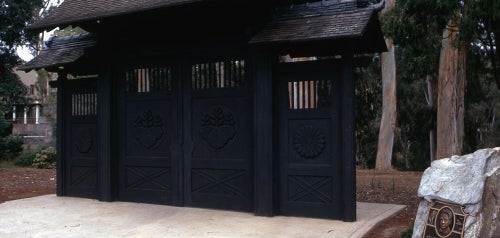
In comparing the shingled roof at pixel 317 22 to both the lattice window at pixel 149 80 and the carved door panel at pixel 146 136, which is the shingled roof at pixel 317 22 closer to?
the lattice window at pixel 149 80

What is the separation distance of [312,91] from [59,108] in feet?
20.2

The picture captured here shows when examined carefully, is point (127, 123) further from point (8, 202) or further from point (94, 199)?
point (8, 202)

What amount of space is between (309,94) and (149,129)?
3.52 metres

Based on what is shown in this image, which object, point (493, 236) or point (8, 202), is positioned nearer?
point (493, 236)

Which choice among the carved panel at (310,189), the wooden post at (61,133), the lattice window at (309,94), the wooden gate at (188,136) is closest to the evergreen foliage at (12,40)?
the wooden post at (61,133)

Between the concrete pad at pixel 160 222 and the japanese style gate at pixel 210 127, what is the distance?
33 cm

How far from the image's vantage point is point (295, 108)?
8.62 meters

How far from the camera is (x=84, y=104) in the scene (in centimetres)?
1139

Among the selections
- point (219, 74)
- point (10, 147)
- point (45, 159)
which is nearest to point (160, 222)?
point (219, 74)

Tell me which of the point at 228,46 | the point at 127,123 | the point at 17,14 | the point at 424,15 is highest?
the point at 17,14

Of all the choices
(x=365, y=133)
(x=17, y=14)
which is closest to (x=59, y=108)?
(x=17, y=14)

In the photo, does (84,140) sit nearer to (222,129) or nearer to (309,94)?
(222,129)

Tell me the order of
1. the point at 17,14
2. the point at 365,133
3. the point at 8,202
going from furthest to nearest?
the point at 365,133
the point at 17,14
the point at 8,202

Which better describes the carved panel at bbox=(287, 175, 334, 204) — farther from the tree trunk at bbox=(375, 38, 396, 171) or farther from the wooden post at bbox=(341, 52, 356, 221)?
the tree trunk at bbox=(375, 38, 396, 171)
